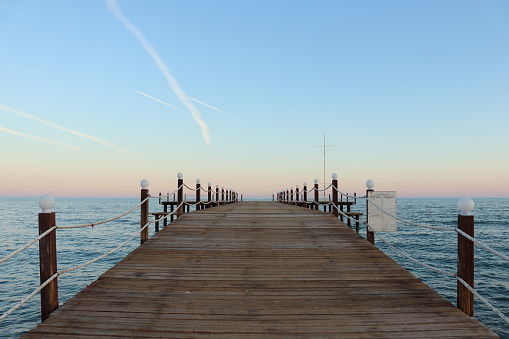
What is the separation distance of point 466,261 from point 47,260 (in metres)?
5.09

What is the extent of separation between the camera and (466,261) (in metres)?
4.21

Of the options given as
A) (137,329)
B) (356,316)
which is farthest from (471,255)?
(137,329)

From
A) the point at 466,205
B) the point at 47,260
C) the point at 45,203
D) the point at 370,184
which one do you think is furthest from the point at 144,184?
the point at 466,205

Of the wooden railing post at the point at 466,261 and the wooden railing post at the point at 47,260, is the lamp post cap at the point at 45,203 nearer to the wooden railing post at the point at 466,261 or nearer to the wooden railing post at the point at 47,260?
the wooden railing post at the point at 47,260

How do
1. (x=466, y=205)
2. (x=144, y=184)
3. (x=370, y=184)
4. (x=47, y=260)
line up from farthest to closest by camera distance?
(x=370, y=184)
(x=144, y=184)
(x=466, y=205)
(x=47, y=260)

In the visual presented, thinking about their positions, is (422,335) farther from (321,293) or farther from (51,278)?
(51,278)

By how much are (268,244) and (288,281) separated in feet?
7.19

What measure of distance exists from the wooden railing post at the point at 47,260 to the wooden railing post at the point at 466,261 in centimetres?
493

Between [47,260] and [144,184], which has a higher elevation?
[144,184]

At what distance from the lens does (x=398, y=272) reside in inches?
216

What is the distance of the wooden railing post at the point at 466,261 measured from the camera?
4145 mm

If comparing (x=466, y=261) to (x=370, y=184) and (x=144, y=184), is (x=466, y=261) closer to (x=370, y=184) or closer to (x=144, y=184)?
(x=370, y=184)

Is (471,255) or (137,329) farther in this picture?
(471,255)

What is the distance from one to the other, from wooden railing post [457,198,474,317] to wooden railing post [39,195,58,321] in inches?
194
